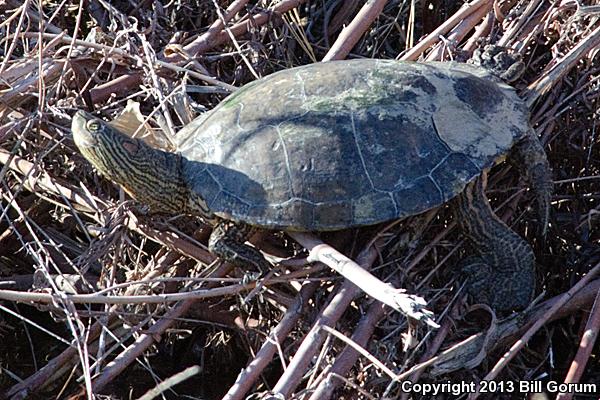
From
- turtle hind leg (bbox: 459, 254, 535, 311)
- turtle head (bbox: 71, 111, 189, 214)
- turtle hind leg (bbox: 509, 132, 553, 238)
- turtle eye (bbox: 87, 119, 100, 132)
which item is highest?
turtle eye (bbox: 87, 119, 100, 132)

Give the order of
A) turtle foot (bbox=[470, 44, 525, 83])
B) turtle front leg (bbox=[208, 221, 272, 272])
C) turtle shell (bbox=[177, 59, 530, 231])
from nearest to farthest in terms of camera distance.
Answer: turtle shell (bbox=[177, 59, 530, 231]), turtle front leg (bbox=[208, 221, 272, 272]), turtle foot (bbox=[470, 44, 525, 83])

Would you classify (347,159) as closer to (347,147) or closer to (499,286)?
(347,147)

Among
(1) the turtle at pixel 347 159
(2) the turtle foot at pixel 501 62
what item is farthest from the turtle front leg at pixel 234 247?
(2) the turtle foot at pixel 501 62

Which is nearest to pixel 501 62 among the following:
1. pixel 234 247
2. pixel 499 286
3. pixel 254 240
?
pixel 499 286

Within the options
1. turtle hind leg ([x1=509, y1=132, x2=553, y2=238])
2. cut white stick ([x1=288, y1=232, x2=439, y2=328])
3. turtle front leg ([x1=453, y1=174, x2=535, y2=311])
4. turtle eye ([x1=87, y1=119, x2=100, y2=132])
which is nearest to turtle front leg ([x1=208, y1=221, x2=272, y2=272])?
cut white stick ([x1=288, y1=232, x2=439, y2=328])

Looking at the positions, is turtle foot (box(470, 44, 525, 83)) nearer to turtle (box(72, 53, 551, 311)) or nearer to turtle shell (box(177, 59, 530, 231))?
turtle (box(72, 53, 551, 311))

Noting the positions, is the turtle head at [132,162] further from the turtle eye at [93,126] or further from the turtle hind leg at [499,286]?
the turtle hind leg at [499,286]

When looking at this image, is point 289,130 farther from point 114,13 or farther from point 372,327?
point 114,13
